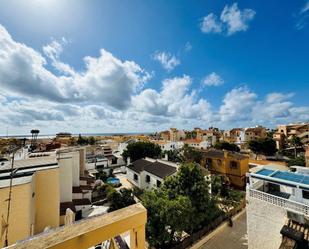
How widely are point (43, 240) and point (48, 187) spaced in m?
11.9

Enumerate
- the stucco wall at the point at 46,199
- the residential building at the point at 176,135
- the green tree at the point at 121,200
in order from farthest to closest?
the residential building at the point at 176,135
the green tree at the point at 121,200
the stucco wall at the point at 46,199

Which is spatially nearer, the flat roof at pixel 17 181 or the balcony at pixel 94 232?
the balcony at pixel 94 232

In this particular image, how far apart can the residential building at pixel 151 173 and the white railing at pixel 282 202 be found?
36.6 feet

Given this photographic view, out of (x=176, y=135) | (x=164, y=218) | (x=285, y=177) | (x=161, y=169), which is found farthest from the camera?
(x=176, y=135)

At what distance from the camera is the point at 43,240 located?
6.68 ft

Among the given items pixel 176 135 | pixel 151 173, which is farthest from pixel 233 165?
pixel 176 135

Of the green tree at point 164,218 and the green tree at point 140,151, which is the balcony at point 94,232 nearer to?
the green tree at point 164,218

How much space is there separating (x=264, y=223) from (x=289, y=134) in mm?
65462

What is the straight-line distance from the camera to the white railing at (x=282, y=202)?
766 cm

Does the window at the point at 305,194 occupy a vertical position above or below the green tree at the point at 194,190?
above

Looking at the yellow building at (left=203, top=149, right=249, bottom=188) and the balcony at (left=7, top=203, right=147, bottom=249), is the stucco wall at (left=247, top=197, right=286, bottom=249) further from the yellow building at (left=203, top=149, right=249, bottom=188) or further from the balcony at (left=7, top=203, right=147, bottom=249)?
the yellow building at (left=203, top=149, right=249, bottom=188)

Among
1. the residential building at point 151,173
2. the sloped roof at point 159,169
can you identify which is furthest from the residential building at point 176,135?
the sloped roof at point 159,169

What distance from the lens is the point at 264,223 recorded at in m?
8.80

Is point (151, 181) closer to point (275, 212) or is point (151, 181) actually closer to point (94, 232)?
point (275, 212)
